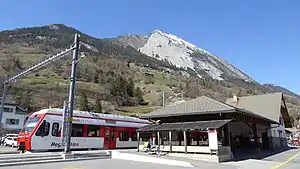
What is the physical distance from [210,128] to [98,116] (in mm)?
11425

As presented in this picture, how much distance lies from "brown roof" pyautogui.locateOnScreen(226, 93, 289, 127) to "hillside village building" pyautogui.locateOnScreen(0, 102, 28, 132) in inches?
1444

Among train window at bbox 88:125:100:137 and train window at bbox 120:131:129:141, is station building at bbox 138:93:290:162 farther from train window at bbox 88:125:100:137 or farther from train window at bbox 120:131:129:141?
train window at bbox 88:125:100:137

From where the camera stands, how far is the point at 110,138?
91.2ft

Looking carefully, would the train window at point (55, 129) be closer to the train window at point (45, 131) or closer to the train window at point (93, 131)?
the train window at point (45, 131)

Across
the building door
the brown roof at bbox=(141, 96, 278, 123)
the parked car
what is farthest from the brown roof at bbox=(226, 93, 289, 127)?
the parked car

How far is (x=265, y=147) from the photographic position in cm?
3353

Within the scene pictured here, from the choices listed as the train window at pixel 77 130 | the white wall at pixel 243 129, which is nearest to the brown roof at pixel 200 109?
the train window at pixel 77 130

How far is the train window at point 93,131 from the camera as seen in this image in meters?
25.7

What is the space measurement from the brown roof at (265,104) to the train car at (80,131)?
49.6 ft

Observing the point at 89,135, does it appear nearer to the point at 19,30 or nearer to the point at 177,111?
the point at 177,111

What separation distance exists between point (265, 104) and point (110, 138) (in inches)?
844

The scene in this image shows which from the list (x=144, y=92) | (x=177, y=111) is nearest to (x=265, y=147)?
(x=177, y=111)

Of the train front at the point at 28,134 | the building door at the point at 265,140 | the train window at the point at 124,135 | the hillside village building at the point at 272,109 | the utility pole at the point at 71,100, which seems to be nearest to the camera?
the utility pole at the point at 71,100

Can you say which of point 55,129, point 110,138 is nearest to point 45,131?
point 55,129
